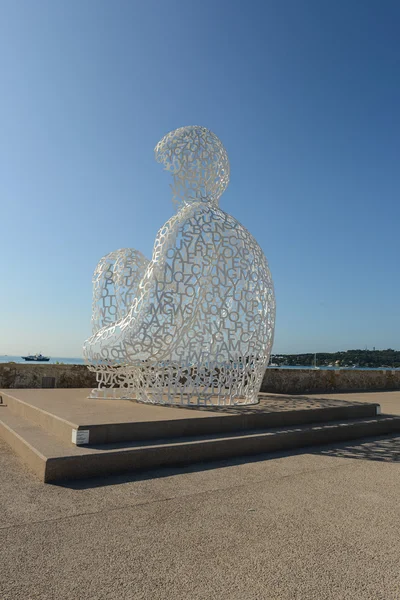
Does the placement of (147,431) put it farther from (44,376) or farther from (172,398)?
(44,376)

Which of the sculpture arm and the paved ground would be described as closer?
the paved ground

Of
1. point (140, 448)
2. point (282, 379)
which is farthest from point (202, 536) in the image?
point (282, 379)

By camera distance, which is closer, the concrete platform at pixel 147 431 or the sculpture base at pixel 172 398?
the concrete platform at pixel 147 431

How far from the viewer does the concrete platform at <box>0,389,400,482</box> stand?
4562 mm

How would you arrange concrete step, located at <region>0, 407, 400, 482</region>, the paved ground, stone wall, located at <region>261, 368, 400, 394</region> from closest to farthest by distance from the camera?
the paved ground → concrete step, located at <region>0, 407, 400, 482</region> → stone wall, located at <region>261, 368, 400, 394</region>

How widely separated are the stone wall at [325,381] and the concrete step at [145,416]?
5142mm

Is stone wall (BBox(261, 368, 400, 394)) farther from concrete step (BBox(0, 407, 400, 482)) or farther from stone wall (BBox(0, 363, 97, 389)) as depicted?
concrete step (BBox(0, 407, 400, 482))

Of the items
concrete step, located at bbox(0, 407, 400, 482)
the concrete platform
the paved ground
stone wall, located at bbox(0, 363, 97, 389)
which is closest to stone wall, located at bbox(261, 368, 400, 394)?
stone wall, located at bbox(0, 363, 97, 389)

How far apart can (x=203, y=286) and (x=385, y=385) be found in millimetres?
12304

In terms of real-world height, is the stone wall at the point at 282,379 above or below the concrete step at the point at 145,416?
above

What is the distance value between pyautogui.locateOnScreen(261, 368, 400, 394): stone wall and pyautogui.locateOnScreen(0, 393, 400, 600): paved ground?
827 cm

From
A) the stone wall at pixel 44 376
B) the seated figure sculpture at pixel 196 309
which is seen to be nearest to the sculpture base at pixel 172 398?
the seated figure sculpture at pixel 196 309

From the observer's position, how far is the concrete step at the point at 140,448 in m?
4.35

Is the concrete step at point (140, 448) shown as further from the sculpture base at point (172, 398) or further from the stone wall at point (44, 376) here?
the stone wall at point (44, 376)
